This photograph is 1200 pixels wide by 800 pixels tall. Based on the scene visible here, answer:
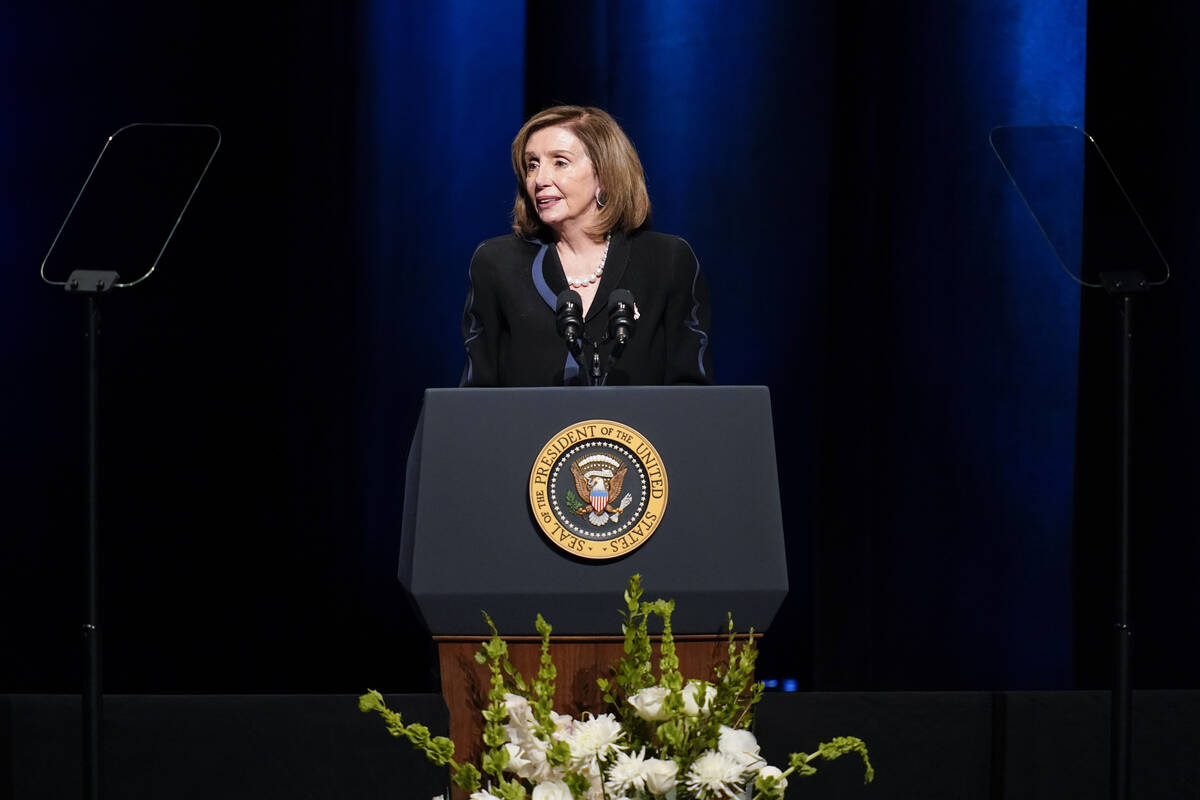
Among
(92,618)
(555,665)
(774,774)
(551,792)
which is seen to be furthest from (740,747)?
(92,618)

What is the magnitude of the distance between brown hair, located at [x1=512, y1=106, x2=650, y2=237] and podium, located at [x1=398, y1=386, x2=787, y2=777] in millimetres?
695

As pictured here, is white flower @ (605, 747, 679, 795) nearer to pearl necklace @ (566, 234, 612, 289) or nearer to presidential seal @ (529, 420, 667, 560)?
presidential seal @ (529, 420, 667, 560)

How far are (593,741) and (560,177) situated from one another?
1.26 metres

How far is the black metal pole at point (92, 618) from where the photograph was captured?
7.12ft

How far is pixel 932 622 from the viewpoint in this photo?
3.53m

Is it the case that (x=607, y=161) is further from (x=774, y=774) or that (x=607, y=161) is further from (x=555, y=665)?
(x=774, y=774)

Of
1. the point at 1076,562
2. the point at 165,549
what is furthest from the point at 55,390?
the point at 1076,562

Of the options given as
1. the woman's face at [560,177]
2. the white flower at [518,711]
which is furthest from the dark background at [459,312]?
the white flower at [518,711]

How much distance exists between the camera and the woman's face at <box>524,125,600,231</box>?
2.12 m

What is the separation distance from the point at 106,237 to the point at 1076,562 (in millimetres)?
2479

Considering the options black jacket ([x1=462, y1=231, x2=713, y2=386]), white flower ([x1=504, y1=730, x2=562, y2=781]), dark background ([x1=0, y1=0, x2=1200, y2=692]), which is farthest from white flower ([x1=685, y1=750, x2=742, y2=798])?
dark background ([x1=0, y1=0, x2=1200, y2=692])

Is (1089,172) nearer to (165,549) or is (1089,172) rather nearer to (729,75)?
(729,75)

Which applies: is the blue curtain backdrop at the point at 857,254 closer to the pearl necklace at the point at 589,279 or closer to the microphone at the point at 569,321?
the pearl necklace at the point at 589,279

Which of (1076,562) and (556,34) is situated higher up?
(556,34)
